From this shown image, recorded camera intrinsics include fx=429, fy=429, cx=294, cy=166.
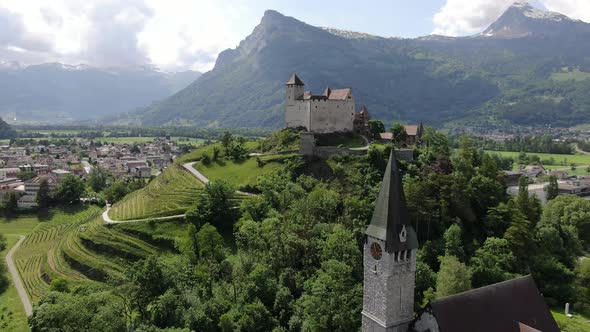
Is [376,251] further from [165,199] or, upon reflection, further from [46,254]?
[46,254]

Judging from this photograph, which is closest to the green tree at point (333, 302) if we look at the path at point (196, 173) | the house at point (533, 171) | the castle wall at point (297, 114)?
the path at point (196, 173)

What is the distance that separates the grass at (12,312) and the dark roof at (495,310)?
55783mm

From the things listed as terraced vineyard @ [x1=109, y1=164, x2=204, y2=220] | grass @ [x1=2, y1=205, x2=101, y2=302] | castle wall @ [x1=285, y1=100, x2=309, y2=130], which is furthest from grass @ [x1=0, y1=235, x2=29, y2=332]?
castle wall @ [x1=285, y1=100, x2=309, y2=130]

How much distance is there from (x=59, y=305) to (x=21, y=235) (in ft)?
227

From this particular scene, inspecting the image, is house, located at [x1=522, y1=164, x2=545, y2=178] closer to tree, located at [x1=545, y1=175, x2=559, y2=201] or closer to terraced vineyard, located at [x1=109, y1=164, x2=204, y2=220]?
tree, located at [x1=545, y1=175, x2=559, y2=201]

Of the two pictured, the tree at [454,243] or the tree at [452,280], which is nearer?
the tree at [452,280]

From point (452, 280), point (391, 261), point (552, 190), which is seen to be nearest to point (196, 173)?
point (452, 280)

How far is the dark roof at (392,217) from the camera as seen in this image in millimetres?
33031

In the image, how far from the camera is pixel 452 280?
1917 inches

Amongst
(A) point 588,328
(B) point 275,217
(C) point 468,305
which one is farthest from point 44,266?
(A) point 588,328

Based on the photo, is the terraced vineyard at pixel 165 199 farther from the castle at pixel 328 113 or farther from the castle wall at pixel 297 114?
the castle at pixel 328 113

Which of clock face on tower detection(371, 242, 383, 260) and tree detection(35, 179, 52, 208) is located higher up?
clock face on tower detection(371, 242, 383, 260)

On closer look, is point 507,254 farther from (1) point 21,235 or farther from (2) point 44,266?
(1) point 21,235

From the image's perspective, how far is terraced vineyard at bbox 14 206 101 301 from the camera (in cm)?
7362
